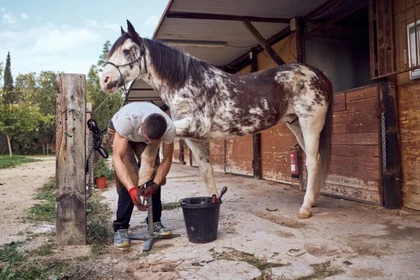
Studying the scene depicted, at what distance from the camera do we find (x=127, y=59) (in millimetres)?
3023

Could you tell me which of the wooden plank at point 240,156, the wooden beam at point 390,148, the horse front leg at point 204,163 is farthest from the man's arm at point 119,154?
the wooden plank at point 240,156

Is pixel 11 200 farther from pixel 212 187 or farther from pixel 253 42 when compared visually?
pixel 253 42

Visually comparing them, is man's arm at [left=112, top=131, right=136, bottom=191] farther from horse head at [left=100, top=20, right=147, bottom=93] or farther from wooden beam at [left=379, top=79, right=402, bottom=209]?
wooden beam at [left=379, top=79, right=402, bottom=209]

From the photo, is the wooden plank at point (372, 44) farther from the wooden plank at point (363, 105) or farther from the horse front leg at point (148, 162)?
the horse front leg at point (148, 162)

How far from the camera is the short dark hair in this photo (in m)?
2.30

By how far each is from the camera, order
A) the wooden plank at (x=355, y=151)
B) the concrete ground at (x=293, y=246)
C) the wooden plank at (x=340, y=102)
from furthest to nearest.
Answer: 1. the wooden plank at (x=340, y=102)
2. the wooden plank at (x=355, y=151)
3. the concrete ground at (x=293, y=246)

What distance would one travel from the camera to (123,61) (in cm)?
302

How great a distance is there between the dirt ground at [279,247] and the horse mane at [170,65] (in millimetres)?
1369

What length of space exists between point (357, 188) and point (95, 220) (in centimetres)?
299

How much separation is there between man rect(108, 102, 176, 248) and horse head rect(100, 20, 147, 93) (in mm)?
451

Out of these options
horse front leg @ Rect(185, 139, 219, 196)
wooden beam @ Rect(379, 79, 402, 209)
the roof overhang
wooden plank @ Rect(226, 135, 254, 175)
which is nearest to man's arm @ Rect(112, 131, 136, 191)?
horse front leg @ Rect(185, 139, 219, 196)

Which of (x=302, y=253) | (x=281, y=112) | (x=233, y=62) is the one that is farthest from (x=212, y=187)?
(x=233, y=62)

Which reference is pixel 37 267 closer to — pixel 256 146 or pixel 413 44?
pixel 413 44

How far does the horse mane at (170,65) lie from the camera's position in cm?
309
